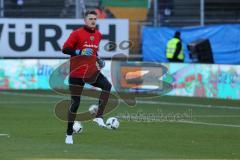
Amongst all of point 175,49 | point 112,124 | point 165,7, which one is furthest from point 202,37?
point 112,124

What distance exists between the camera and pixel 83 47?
1513cm

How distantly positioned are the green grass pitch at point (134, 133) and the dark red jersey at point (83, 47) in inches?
48.7

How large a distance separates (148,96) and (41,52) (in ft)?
22.0

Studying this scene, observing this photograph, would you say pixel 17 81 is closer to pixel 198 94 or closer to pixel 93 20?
pixel 198 94

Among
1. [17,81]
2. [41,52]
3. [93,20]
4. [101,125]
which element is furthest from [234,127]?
[41,52]

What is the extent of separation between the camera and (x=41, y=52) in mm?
32188

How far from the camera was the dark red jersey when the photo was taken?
15055 millimetres

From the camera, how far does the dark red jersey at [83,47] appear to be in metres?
15.1

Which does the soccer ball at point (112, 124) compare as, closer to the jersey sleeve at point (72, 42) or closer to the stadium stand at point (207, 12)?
the jersey sleeve at point (72, 42)

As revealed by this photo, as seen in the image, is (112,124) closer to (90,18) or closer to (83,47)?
(83,47)

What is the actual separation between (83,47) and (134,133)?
2.19m

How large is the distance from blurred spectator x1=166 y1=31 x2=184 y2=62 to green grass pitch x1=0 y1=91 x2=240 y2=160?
595 centimetres

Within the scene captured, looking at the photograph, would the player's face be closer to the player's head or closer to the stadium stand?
the player's head

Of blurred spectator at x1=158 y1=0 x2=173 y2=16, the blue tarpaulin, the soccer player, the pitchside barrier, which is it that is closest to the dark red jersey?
the soccer player
